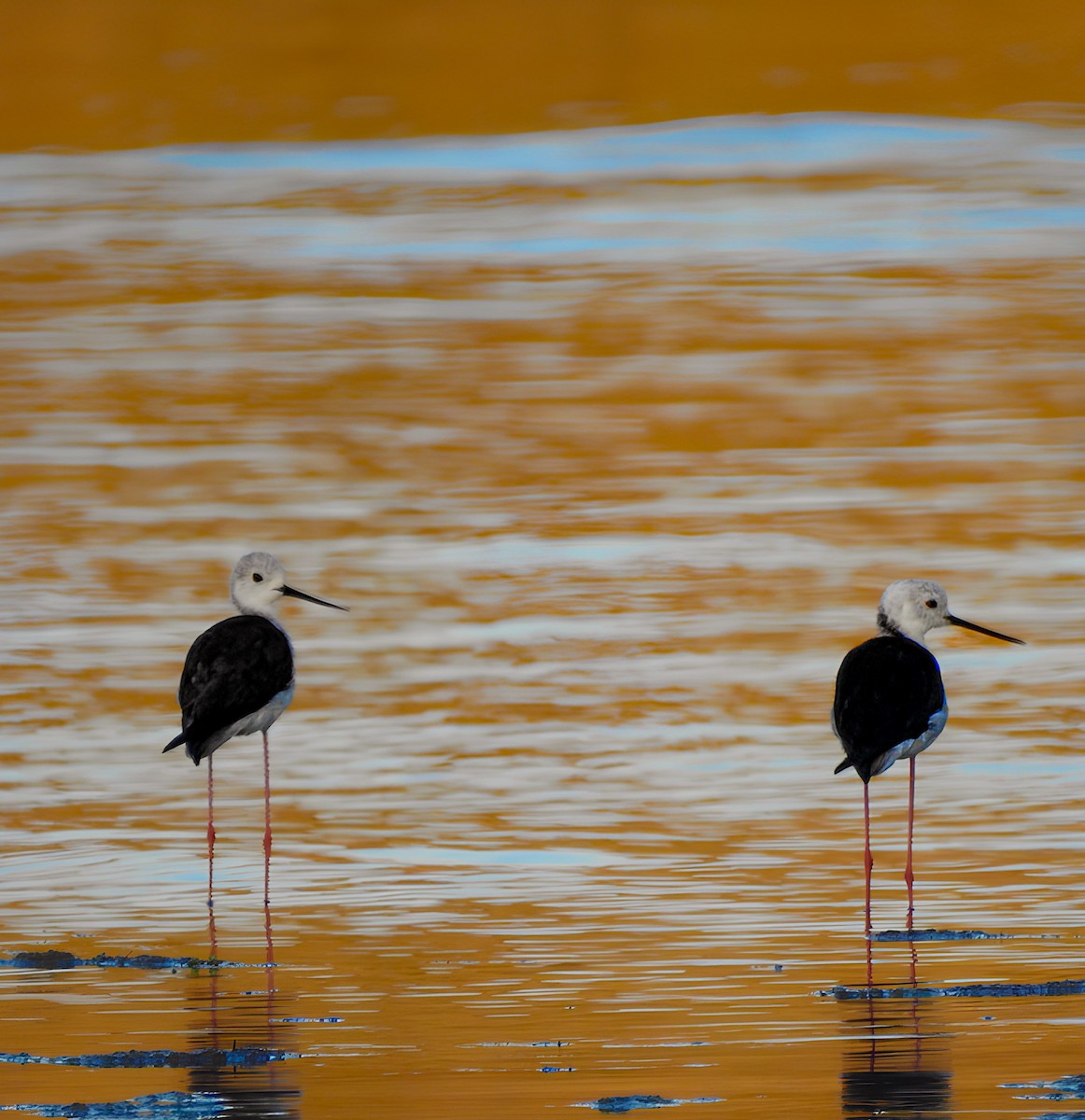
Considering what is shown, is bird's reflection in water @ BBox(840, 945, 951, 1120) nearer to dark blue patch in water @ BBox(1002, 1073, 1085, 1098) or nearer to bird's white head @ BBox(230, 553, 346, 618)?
dark blue patch in water @ BBox(1002, 1073, 1085, 1098)

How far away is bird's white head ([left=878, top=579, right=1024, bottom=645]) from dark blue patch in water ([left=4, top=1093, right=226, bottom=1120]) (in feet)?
17.9

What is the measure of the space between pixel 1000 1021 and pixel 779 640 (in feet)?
23.3

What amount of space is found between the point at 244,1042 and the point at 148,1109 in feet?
2.66

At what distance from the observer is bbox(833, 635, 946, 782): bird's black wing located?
8.42 meters

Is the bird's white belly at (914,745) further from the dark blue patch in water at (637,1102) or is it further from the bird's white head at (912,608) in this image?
the dark blue patch in water at (637,1102)

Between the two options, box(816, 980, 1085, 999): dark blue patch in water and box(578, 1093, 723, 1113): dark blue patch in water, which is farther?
box(816, 980, 1085, 999): dark blue patch in water

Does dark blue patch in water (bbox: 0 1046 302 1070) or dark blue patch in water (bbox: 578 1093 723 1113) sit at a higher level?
dark blue patch in water (bbox: 0 1046 302 1070)

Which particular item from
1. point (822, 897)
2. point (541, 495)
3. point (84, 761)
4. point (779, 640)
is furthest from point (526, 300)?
point (822, 897)

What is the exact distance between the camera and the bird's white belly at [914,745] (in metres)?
8.51

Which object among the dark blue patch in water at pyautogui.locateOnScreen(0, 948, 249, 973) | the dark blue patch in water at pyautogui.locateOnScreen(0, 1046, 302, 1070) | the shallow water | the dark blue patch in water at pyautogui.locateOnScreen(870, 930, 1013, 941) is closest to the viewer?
the dark blue patch in water at pyautogui.locateOnScreen(0, 1046, 302, 1070)

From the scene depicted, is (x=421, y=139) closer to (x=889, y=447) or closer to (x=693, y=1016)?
(x=889, y=447)

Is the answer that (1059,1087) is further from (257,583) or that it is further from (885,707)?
(257,583)

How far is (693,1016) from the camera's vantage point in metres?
5.82

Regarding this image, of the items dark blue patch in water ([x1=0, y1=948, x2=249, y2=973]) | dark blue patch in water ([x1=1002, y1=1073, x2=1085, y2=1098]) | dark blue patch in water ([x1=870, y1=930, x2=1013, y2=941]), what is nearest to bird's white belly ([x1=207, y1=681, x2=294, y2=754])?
dark blue patch in water ([x1=0, y1=948, x2=249, y2=973])
